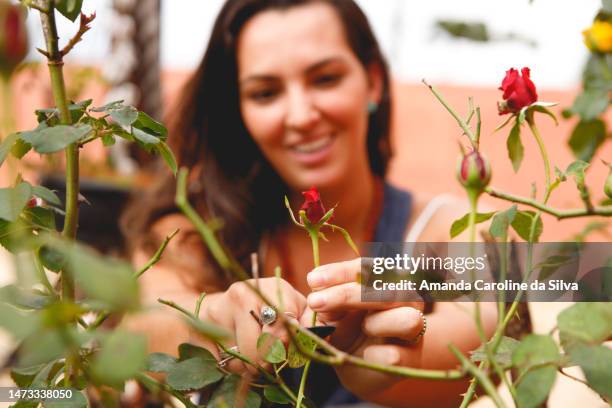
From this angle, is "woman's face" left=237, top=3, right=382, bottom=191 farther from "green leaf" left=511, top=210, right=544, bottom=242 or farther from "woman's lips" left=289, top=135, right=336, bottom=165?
"green leaf" left=511, top=210, right=544, bottom=242

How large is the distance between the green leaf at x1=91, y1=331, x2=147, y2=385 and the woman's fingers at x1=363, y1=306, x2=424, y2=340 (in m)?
0.19

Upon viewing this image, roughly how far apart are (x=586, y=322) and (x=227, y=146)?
1270 millimetres

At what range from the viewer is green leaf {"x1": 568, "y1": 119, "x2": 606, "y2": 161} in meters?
0.59

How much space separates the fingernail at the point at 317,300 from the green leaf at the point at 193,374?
5cm

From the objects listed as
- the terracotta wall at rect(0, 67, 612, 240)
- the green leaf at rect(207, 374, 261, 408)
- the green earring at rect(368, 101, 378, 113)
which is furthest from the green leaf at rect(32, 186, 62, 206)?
the terracotta wall at rect(0, 67, 612, 240)

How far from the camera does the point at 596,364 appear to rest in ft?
0.66

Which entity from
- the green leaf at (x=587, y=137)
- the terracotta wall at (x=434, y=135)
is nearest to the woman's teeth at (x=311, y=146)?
the green leaf at (x=587, y=137)

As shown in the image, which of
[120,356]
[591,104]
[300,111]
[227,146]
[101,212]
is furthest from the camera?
[101,212]

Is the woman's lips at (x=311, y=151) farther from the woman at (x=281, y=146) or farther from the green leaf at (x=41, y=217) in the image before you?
the green leaf at (x=41, y=217)

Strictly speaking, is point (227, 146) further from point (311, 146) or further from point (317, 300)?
point (317, 300)

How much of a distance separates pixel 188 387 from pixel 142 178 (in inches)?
82.4

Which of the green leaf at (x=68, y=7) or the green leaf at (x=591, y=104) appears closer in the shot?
the green leaf at (x=68, y=7)

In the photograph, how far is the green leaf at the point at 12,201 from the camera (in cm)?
23

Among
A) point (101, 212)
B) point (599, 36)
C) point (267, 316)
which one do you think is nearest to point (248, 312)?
point (267, 316)
